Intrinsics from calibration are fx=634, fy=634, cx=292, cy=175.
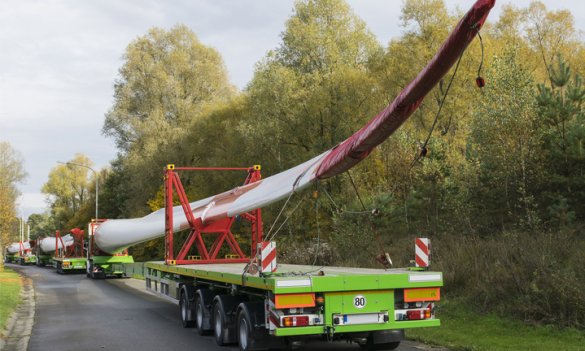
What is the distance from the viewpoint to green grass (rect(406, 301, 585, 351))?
33.3 ft

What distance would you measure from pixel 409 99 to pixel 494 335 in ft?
17.9

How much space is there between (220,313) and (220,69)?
42.4 metres

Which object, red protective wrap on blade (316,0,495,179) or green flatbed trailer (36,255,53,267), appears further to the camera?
green flatbed trailer (36,255,53,267)

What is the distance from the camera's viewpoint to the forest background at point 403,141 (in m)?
15.4

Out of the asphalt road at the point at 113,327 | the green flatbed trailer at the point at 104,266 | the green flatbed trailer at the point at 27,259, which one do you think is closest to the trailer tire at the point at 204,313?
the asphalt road at the point at 113,327

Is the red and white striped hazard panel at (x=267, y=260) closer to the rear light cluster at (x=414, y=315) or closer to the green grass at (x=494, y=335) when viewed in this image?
the rear light cluster at (x=414, y=315)

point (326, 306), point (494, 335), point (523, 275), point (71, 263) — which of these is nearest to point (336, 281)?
point (326, 306)

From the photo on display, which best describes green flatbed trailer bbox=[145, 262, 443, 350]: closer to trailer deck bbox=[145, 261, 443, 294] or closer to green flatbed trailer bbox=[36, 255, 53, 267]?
trailer deck bbox=[145, 261, 443, 294]

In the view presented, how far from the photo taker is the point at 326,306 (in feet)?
28.2

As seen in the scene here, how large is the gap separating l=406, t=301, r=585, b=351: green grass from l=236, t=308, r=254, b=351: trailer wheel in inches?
132

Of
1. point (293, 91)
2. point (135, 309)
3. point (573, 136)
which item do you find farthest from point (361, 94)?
point (135, 309)

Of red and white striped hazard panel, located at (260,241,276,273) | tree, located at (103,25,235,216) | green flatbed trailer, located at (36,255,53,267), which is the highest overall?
tree, located at (103,25,235,216)

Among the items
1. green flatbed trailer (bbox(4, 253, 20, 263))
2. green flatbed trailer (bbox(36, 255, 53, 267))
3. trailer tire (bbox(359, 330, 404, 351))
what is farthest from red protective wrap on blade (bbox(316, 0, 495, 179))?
green flatbed trailer (bbox(4, 253, 20, 263))

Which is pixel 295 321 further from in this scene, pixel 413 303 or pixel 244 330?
pixel 413 303
